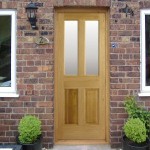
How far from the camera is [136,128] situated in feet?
16.1

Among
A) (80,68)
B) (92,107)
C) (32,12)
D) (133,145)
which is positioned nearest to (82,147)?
(92,107)

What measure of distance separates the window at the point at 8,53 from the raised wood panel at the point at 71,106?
954mm

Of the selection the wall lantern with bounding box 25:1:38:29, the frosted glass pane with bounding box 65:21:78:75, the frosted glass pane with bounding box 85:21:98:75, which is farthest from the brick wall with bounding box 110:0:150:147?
the wall lantern with bounding box 25:1:38:29

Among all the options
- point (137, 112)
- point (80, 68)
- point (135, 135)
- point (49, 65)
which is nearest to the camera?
point (135, 135)

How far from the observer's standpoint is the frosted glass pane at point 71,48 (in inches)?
226

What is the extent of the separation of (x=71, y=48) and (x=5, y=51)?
118cm

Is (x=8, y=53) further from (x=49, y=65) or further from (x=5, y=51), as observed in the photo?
(x=49, y=65)

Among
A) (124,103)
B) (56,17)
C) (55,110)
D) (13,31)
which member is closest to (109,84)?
(124,103)

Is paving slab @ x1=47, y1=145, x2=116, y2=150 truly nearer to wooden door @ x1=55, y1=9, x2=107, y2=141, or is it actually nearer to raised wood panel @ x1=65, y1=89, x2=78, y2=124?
wooden door @ x1=55, y1=9, x2=107, y2=141

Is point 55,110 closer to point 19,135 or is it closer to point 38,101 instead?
point 38,101

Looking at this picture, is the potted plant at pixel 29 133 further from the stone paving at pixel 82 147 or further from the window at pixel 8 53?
the window at pixel 8 53

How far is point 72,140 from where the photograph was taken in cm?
→ 584

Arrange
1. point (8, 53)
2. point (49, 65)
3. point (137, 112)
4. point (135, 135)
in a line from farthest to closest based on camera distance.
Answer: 1. point (8, 53)
2. point (49, 65)
3. point (137, 112)
4. point (135, 135)

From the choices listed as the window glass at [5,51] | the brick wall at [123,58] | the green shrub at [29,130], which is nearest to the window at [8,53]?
the window glass at [5,51]
